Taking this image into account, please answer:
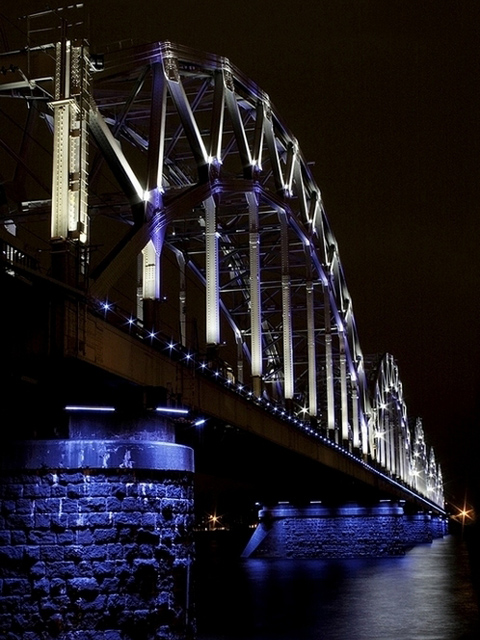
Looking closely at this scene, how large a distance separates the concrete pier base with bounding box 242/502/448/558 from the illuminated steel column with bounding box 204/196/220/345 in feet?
162

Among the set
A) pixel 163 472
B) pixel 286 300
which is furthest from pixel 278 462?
pixel 163 472

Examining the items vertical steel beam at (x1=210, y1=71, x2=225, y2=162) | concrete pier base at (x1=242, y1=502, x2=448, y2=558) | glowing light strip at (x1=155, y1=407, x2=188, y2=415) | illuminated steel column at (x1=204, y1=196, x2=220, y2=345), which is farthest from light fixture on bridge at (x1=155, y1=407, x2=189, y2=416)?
concrete pier base at (x1=242, y1=502, x2=448, y2=558)

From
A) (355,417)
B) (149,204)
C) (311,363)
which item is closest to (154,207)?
(149,204)

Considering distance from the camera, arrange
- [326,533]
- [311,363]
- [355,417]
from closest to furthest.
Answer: [311,363] < [355,417] < [326,533]

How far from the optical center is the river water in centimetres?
3328

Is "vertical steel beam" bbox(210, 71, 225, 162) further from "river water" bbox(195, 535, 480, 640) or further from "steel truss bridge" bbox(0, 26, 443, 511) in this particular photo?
"river water" bbox(195, 535, 480, 640)

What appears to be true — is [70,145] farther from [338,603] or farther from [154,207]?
[338,603]

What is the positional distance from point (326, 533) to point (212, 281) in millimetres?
52152

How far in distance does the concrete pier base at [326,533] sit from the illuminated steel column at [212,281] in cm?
4948

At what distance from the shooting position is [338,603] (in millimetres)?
43688

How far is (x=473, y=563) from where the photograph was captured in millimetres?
76938

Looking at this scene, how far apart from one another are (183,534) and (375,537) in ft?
203

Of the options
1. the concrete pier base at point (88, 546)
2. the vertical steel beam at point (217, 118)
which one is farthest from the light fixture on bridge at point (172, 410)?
the vertical steel beam at point (217, 118)

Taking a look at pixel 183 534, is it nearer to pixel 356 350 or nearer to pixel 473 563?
pixel 473 563
